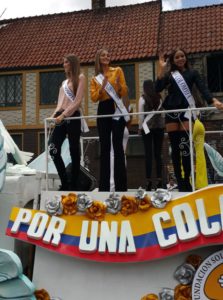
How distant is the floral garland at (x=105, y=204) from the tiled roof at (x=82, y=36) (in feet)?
41.1

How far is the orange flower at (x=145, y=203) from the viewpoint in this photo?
3987 mm

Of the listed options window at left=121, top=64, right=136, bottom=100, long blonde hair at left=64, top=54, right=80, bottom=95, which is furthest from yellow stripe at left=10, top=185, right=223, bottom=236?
window at left=121, top=64, right=136, bottom=100

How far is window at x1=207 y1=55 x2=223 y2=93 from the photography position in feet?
50.4

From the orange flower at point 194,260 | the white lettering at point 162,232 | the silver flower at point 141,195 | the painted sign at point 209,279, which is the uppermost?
the silver flower at point 141,195

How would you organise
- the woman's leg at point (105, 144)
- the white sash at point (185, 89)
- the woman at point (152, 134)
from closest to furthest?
the white sash at point (185, 89), the woman's leg at point (105, 144), the woman at point (152, 134)

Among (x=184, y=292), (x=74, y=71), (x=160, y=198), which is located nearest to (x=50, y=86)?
(x=74, y=71)

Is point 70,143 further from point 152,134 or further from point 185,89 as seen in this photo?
point 185,89

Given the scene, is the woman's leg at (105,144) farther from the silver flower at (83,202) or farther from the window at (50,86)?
Answer: the window at (50,86)

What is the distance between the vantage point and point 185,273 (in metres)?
3.82

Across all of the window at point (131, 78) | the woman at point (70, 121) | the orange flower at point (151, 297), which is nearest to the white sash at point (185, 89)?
the woman at point (70, 121)

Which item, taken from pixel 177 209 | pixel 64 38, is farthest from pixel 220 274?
pixel 64 38

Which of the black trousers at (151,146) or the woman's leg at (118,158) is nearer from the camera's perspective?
the woman's leg at (118,158)

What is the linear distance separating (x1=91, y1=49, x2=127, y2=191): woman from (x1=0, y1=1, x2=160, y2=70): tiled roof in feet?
38.3

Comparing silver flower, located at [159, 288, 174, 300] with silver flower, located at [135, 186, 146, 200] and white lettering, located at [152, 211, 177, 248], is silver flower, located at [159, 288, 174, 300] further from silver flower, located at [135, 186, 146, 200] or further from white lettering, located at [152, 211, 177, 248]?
silver flower, located at [135, 186, 146, 200]
